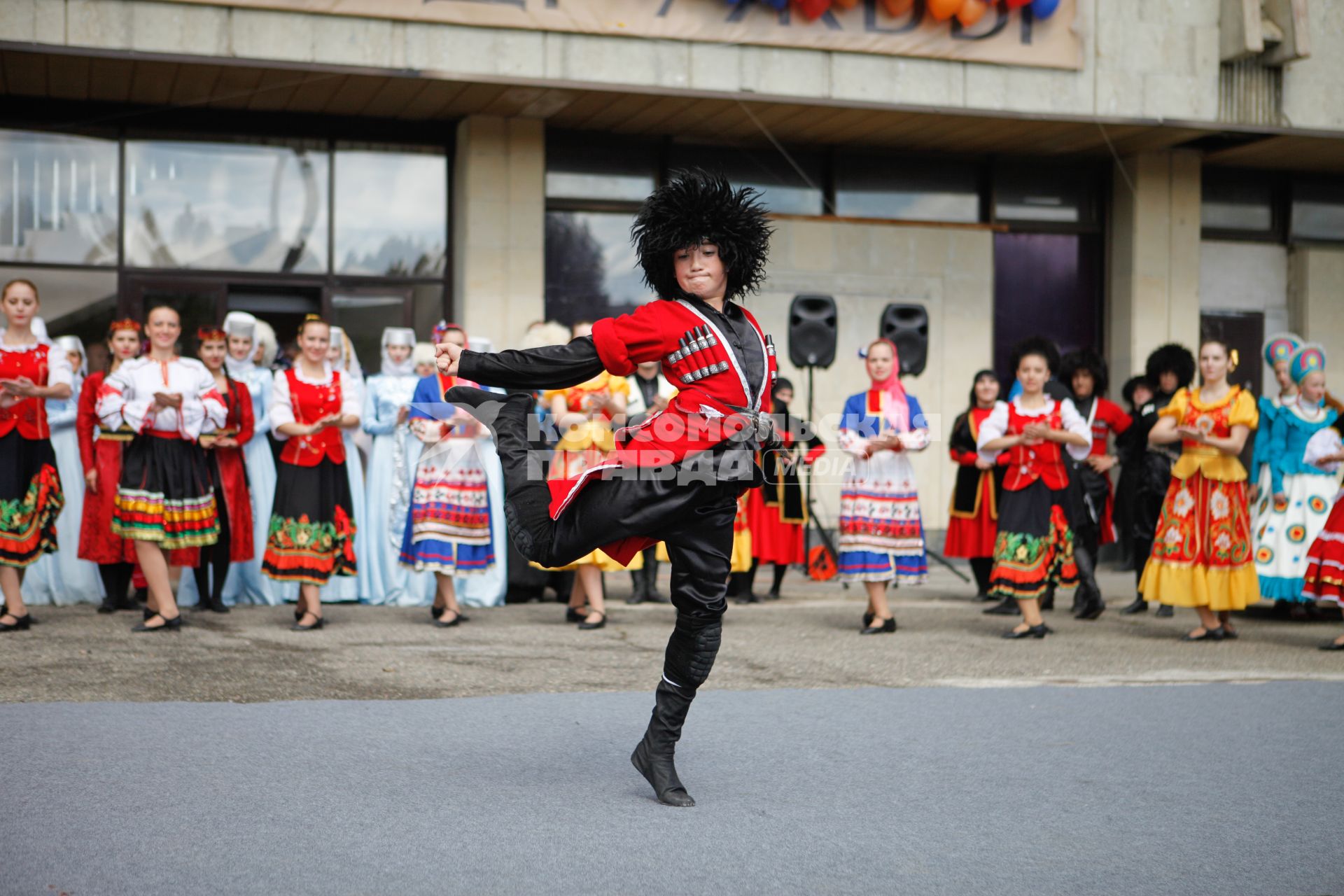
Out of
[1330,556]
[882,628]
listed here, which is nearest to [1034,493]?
[882,628]

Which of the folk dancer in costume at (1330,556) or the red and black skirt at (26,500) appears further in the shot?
the folk dancer in costume at (1330,556)

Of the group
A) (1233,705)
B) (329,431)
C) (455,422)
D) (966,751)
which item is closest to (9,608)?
(329,431)

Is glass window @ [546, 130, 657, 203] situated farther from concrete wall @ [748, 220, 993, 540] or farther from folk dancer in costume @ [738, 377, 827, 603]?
folk dancer in costume @ [738, 377, 827, 603]

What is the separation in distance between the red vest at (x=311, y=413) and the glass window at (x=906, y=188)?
25.2 feet

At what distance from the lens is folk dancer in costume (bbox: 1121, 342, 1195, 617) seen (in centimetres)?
1012

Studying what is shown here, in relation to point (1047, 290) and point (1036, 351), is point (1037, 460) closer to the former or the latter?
point (1036, 351)

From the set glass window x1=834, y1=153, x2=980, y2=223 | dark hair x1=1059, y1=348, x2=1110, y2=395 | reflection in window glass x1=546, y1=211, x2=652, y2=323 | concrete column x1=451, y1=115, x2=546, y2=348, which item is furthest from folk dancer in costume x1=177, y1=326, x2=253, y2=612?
glass window x1=834, y1=153, x2=980, y2=223

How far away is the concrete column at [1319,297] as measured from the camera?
15312 millimetres

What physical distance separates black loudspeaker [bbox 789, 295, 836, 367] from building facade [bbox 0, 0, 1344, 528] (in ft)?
6.26

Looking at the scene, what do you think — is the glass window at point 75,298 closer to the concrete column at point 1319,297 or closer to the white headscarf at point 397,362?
the white headscarf at point 397,362

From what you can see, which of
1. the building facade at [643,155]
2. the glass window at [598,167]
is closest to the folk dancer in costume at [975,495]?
the building facade at [643,155]

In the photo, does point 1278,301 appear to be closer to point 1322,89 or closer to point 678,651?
point 1322,89

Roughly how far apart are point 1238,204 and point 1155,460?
6579mm

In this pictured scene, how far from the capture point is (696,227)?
4.23 metres
